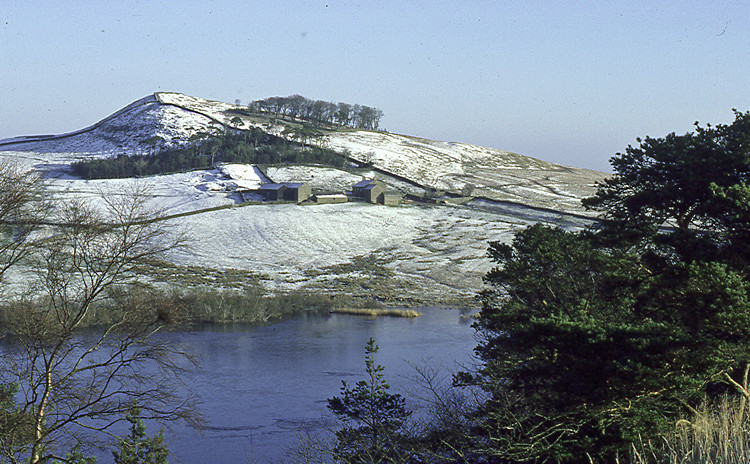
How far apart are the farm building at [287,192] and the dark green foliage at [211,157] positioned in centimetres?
1916

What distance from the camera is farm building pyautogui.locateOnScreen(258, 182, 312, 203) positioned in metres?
75.1

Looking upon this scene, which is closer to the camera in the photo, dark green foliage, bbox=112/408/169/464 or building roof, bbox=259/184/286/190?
dark green foliage, bbox=112/408/169/464

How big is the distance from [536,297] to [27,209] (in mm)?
14367

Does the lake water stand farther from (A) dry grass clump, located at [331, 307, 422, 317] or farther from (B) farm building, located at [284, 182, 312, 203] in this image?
(B) farm building, located at [284, 182, 312, 203]

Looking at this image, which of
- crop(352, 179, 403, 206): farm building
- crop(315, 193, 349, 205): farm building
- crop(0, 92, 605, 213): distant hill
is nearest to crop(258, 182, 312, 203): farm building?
crop(315, 193, 349, 205): farm building

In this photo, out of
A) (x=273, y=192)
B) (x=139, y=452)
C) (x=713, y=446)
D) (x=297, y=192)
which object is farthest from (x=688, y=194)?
(x=273, y=192)

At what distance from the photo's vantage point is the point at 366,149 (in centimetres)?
11306

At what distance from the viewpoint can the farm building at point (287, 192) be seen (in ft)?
246

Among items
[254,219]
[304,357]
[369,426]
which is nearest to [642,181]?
[369,426]

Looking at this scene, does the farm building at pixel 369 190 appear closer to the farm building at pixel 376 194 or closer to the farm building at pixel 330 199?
the farm building at pixel 376 194

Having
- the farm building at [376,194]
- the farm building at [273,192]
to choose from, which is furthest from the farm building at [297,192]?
the farm building at [376,194]

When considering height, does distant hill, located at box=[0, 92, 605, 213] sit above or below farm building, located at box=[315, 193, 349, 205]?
above

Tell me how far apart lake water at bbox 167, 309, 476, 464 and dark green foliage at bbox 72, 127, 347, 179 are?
2324 inches

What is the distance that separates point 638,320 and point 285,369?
17907mm
